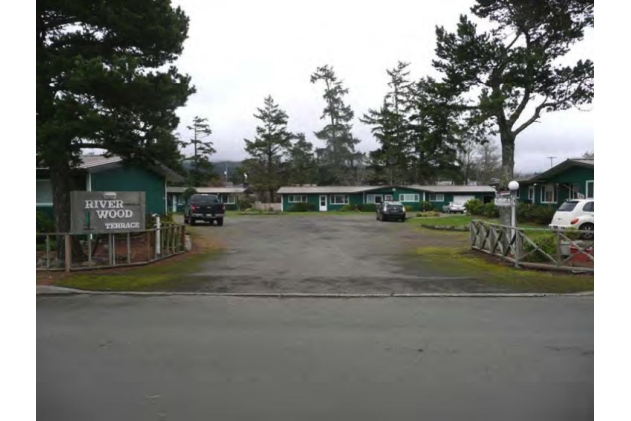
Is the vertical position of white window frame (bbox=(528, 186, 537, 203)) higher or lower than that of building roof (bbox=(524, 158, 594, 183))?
lower

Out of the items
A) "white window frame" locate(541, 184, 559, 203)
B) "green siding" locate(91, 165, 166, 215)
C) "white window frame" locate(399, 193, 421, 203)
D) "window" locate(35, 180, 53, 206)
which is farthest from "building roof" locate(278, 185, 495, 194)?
"window" locate(35, 180, 53, 206)

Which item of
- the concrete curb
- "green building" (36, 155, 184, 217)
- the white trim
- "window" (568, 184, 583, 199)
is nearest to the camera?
the concrete curb

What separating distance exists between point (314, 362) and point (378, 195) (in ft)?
163

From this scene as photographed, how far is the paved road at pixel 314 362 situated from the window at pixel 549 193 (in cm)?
2695

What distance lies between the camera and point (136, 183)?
21500 mm

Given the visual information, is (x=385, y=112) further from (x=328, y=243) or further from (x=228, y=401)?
(x=228, y=401)

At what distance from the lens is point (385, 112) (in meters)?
58.5

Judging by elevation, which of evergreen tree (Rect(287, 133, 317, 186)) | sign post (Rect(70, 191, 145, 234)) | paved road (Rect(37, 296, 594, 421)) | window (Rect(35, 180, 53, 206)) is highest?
evergreen tree (Rect(287, 133, 317, 186))

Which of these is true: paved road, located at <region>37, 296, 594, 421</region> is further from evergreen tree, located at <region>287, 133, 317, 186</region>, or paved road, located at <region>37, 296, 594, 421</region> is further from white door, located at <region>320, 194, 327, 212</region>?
evergreen tree, located at <region>287, 133, 317, 186</region>

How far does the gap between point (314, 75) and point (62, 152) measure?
181 feet

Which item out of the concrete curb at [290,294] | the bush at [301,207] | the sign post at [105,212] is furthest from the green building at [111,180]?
the bush at [301,207]

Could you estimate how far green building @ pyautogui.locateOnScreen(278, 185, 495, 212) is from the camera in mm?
53875

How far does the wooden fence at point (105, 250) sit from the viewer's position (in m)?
11.2

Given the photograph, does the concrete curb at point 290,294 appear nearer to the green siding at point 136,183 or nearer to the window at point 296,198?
the green siding at point 136,183
